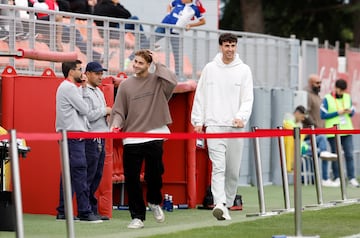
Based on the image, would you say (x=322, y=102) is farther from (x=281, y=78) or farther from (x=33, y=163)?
(x=33, y=163)

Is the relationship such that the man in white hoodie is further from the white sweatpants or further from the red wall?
the red wall

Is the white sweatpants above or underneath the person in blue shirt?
underneath

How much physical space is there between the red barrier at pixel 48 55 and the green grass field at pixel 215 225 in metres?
1.90

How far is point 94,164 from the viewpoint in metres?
16.0

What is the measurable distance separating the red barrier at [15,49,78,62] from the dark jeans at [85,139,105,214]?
1.08 meters

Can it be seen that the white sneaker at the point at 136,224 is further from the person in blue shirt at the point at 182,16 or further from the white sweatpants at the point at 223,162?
the person in blue shirt at the point at 182,16

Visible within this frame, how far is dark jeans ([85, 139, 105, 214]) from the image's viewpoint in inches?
631

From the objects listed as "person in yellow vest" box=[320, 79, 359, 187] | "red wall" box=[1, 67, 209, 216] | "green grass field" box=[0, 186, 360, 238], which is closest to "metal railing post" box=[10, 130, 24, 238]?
"green grass field" box=[0, 186, 360, 238]

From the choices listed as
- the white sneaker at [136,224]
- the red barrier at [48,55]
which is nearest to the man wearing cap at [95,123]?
the red barrier at [48,55]

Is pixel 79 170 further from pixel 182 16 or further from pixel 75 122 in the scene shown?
pixel 182 16

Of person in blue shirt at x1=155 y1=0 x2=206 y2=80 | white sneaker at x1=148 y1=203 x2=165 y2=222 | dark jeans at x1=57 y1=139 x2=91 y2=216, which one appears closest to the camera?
white sneaker at x1=148 y1=203 x2=165 y2=222

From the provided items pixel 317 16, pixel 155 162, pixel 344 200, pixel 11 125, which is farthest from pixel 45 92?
pixel 317 16

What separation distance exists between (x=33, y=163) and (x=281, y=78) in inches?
347

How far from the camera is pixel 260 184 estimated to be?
54.9ft
